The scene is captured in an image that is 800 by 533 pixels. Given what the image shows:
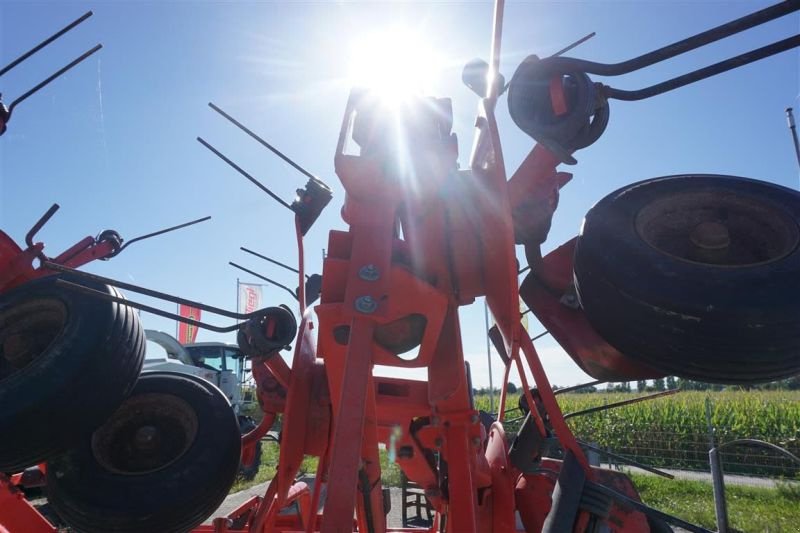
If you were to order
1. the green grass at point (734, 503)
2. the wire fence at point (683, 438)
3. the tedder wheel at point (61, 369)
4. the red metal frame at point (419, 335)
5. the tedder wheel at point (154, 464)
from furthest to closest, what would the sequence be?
the wire fence at point (683, 438) < the green grass at point (734, 503) < the tedder wheel at point (154, 464) < the tedder wheel at point (61, 369) < the red metal frame at point (419, 335)

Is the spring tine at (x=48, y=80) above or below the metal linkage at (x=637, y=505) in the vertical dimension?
above

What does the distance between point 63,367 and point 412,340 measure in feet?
4.55

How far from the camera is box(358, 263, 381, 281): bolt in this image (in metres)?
1.91

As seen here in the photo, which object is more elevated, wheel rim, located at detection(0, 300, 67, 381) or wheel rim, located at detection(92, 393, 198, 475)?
wheel rim, located at detection(0, 300, 67, 381)

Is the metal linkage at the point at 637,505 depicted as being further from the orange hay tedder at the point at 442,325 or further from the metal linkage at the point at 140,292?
the metal linkage at the point at 140,292

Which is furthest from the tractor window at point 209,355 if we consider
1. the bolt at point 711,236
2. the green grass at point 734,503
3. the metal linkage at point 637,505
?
the bolt at point 711,236

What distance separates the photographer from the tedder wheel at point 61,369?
197 centimetres

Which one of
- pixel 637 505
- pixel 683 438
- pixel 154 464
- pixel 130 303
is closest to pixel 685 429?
pixel 683 438

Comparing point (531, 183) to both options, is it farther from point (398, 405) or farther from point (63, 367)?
point (63, 367)

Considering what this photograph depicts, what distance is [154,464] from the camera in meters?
2.61

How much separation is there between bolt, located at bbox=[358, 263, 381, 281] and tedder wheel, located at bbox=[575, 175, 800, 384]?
2.44ft

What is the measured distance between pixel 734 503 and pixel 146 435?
11045 millimetres

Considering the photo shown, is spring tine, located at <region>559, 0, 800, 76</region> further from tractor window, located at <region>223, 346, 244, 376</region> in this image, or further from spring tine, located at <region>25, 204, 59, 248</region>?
tractor window, located at <region>223, 346, 244, 376</region>

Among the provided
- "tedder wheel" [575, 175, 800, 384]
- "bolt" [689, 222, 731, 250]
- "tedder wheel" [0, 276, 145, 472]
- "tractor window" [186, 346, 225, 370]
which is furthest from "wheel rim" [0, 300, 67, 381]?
"tractor window" [186, 346, 225, 370]
